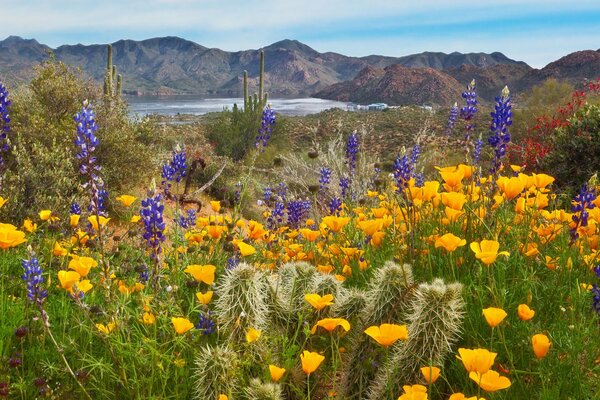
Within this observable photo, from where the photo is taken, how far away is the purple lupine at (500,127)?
124 inches

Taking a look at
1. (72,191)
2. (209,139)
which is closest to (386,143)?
(209,139)

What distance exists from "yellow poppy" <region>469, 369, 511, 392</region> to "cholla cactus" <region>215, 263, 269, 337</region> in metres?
0.97

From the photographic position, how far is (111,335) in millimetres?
2168

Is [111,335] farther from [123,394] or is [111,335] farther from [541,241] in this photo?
[541,241]

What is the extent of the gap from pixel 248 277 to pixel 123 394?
724 millimetres

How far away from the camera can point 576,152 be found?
28.5ft

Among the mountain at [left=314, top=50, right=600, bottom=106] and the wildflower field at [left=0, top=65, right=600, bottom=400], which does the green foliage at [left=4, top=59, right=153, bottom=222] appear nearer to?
the wildflower field at [left=0, top=65, right=600, bottom=400]

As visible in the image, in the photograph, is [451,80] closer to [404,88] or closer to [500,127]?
[404,88]

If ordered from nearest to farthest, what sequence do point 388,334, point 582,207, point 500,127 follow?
point 388,334, point 582,207, point 500,127

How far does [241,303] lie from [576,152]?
8.26 metres

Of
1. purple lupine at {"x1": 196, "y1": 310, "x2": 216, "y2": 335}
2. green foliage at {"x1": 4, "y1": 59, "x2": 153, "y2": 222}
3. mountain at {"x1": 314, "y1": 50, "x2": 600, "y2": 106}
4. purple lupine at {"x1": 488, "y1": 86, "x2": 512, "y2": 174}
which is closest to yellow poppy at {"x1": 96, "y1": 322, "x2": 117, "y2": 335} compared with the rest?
purple lupine at {"x1": 196, "y1": 310, "x2": 216, "y2": 335}

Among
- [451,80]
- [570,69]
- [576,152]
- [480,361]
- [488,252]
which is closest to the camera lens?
[480,361]

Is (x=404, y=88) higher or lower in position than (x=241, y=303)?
higher

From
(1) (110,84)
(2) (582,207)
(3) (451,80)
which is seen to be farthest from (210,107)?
(2) (582,207)
